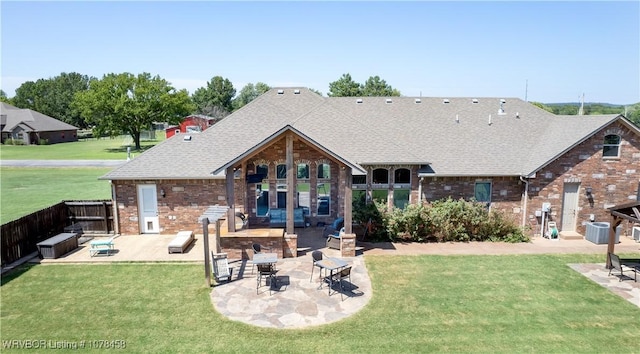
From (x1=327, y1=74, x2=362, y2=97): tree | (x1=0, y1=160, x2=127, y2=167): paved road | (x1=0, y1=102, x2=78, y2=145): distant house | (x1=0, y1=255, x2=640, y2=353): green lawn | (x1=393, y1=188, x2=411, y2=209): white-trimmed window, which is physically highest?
(x1=327, y1=74, x2=362, y2=97): tree

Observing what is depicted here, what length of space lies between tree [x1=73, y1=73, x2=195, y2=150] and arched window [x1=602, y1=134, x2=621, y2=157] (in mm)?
54093

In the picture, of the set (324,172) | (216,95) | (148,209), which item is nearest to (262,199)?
(324,172)

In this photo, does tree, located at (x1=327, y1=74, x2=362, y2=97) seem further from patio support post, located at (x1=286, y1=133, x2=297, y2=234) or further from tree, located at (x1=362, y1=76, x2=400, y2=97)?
patio support post, located at (x1=286, y1=133, x2=297, y2=234)

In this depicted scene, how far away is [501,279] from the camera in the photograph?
14.0 metres

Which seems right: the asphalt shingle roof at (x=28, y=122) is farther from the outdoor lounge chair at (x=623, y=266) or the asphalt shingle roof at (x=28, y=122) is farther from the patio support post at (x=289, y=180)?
the outdoor lounge chair at (x=623, y=266)

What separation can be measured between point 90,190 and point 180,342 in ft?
76.9

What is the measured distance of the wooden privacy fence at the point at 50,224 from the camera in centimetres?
1521

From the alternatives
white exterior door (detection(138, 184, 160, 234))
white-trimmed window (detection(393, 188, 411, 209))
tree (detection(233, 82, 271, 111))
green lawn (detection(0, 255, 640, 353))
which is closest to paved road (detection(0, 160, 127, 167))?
white exterior door (detection(138, 184, 160, 234))

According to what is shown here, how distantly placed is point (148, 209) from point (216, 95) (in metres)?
84.0

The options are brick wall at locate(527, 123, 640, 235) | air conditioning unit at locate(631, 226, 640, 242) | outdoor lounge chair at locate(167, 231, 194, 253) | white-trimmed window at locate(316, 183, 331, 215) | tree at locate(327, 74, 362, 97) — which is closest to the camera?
outdoor lounge chair at locate(167, 231, 194, 253)

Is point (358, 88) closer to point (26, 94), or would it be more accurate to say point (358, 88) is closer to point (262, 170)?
point (262, 170)

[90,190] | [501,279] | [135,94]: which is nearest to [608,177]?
[501,279]

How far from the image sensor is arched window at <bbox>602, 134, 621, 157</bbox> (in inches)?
726

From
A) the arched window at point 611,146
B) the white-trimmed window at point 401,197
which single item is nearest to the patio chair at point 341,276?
the white-trimmed window at point 401,197
